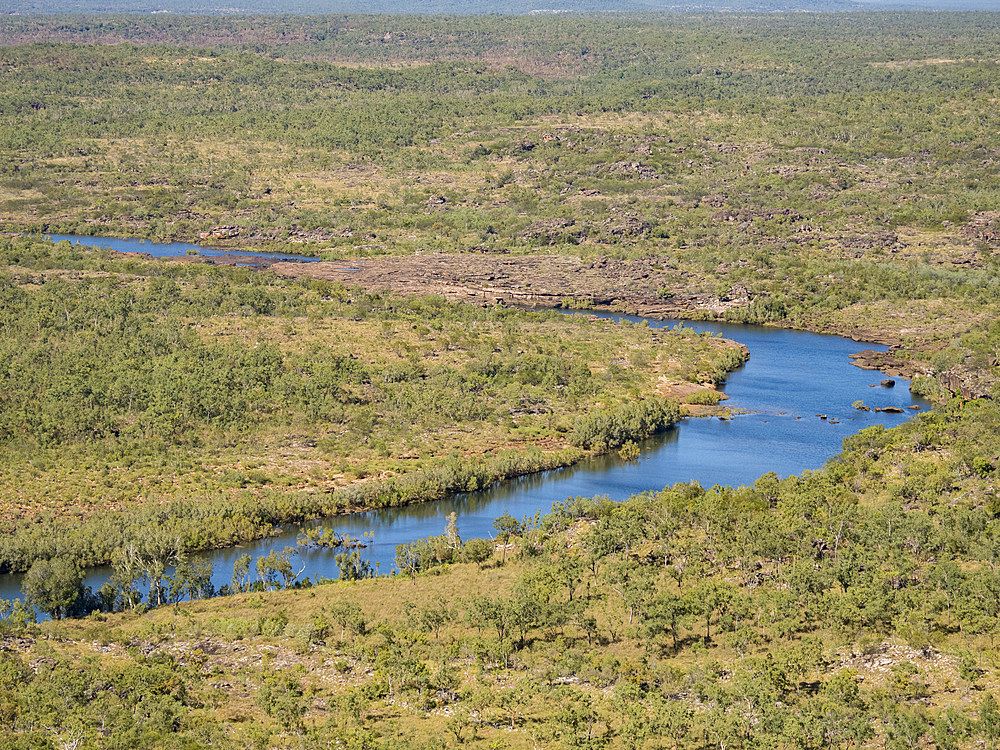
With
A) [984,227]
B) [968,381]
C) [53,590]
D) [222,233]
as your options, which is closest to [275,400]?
[53,590]

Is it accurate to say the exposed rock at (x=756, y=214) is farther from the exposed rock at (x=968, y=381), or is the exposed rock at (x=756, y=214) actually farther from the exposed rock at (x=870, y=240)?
the exposed rock at (x=968, y=381)

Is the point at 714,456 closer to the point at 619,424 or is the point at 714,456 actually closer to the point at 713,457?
the point at 713,457

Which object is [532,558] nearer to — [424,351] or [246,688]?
[246,688]

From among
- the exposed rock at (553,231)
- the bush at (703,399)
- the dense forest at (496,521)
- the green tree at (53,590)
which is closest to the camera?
the dense forest at (496,521)

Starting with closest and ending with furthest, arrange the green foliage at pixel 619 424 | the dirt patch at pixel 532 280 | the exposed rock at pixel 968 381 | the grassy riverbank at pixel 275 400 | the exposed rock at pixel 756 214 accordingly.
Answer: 1. the grassy riverbank at pixel 275 400
2. the green foliage at pixel 619 424
3. the exposed rock at pixel 968 381
4. the dirt patch at pixel 532 280
5. the exposed rock at pixel 756 214

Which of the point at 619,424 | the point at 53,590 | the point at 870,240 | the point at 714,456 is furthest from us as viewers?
the point at 870,240

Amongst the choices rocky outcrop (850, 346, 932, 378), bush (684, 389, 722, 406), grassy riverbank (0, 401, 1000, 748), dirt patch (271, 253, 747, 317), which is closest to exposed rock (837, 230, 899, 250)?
dirt patch (271, 253, 747, 317)

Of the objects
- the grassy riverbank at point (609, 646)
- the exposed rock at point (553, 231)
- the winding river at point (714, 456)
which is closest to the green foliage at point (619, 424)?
the winding river at point (714, 456)

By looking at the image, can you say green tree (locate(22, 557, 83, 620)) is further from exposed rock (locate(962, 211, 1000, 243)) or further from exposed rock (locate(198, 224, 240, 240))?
exposed rock (locate(962, 211, 1000, 243))
